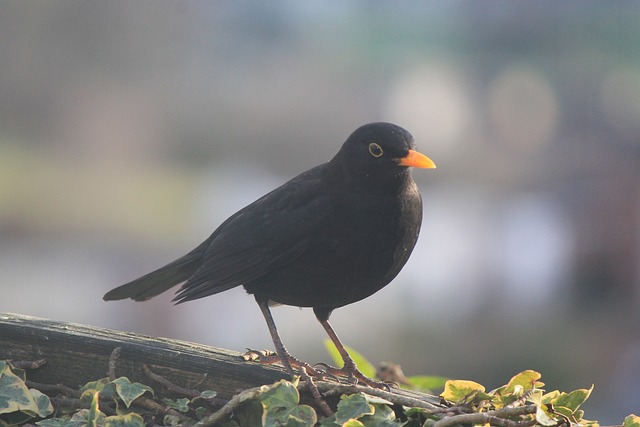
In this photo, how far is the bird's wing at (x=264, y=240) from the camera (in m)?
3.30

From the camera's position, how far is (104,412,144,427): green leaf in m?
2.28

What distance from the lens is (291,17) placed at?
3566cm

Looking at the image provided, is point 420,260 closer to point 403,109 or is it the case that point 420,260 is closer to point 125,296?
point 403,109

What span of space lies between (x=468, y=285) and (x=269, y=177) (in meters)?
8.13

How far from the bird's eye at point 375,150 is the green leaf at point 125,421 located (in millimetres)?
1439

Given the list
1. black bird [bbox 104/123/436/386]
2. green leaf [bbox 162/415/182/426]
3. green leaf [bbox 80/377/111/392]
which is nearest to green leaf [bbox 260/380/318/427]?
green leaf [bbox 162/415/182/426]

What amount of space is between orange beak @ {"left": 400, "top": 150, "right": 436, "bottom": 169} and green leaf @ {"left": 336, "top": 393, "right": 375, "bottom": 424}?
1125 millimetres

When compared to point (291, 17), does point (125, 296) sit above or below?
below

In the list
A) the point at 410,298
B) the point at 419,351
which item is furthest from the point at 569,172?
the point at 419,351

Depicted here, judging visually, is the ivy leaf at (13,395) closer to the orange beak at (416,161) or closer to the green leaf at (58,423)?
the green leaf at (58,423)

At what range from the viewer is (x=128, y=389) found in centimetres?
242

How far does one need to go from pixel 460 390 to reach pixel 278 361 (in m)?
0.80

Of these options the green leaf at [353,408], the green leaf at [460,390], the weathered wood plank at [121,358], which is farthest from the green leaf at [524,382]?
the weathered wood plank at [121,358]

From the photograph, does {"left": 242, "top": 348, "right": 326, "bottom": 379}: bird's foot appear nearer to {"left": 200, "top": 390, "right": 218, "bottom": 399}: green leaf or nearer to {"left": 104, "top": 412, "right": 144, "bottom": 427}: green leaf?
{"left": 200, "top": 390, "right": 218, "bottom": 399}: green leaf
